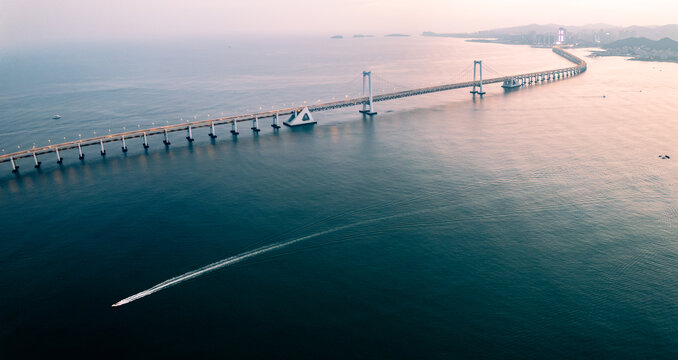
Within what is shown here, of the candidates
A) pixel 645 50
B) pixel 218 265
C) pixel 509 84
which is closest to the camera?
pixel 218 265

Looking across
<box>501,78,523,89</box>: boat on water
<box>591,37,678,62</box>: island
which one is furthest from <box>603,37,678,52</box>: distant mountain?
<box>501,78,523,89</box>: boat on water

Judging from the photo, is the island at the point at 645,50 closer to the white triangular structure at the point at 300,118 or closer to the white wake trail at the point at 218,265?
the white triangular structure at the point at 300,118

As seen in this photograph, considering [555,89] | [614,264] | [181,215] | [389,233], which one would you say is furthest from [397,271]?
[555,89]

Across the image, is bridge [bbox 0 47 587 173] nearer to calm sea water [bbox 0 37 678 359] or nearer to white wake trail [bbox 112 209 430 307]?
calm sea water [bbox 0 37 678 359]

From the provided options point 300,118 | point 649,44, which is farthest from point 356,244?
point 649,44

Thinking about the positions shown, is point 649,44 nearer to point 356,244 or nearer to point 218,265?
point 356,244

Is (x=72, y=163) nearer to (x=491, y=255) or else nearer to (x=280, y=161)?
(x=280, y=161)
